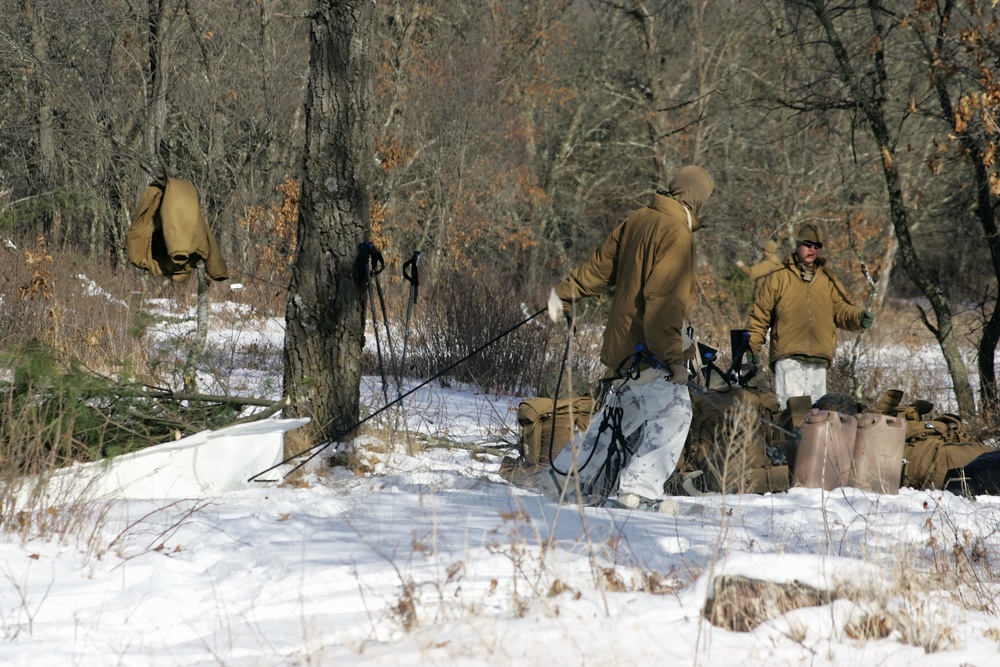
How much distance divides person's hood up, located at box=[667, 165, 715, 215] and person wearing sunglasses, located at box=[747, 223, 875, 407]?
278cm

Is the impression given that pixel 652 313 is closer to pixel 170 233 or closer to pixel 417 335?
pixel 170 233

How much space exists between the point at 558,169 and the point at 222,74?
347 inches

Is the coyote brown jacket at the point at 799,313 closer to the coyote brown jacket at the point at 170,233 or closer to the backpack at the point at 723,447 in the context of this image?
the backpack at the point at 723,447

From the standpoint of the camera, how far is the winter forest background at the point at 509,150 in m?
9.02

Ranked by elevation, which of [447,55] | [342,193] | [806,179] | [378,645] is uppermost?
[447,55]

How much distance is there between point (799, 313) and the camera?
314 inches

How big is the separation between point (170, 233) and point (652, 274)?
2623mm

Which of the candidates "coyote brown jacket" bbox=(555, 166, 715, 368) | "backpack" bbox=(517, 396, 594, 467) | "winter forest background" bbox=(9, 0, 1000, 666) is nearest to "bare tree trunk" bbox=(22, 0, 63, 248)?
"winter forest background" bbox=(9, 0, 1000, 666)

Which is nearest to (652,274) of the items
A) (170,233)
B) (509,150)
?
(170,233)

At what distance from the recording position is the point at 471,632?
3100 millimetres

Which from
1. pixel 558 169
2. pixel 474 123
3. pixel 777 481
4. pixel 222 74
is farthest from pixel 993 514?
pixel 558 169

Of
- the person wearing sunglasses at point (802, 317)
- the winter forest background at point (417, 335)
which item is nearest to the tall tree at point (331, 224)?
the winter forest background at point (417, 335)

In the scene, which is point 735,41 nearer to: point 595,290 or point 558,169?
point 558,169

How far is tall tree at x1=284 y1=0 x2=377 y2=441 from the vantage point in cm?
624
